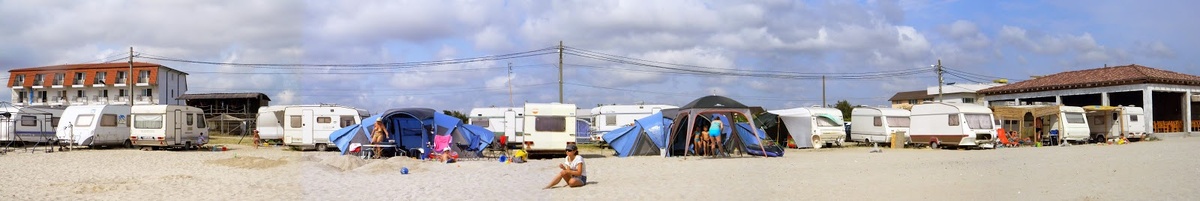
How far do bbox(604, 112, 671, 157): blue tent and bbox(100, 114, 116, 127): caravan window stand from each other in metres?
16.0

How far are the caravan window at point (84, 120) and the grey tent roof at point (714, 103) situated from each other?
18.5 metres

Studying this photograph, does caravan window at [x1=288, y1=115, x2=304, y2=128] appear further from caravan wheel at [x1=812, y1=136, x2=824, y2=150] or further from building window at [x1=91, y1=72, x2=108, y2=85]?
building window at [x1=91, y1=72, x2=108, y2=85]

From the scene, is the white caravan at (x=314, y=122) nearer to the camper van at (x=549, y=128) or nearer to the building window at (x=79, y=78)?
the camper van at (x=549, y=128)

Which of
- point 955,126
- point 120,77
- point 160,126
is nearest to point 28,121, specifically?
point 160,126

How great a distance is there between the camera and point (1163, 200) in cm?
973

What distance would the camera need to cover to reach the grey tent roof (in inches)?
850

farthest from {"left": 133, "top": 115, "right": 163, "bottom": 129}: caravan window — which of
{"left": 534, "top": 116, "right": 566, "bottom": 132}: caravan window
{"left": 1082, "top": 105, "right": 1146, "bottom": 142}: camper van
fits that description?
{"left": 1082, "top": 105, "right": 1146, "bottom": 142}: camper van

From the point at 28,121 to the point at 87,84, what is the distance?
41099mm

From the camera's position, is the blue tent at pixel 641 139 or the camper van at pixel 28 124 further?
the camper van at pixel 28 124

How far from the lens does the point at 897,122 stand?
29938 millimetres

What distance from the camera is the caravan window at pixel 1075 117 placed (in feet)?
100

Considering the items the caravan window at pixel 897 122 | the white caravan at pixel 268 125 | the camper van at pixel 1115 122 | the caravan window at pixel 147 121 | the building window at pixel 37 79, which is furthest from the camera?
the building window at pixel 37 79

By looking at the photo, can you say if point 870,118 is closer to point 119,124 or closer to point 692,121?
point 692,121

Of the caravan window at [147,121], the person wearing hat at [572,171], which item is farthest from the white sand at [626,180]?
the caravan window at [147,121]
